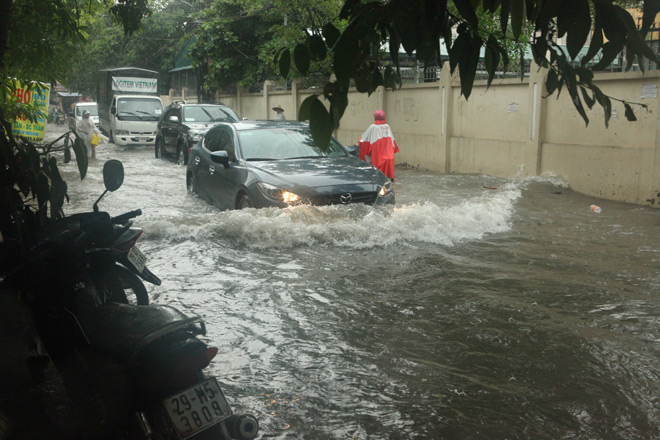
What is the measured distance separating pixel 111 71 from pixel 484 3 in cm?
3103

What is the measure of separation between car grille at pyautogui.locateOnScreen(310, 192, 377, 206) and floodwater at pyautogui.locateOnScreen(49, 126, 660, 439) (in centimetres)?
14

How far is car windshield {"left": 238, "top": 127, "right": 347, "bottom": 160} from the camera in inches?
376

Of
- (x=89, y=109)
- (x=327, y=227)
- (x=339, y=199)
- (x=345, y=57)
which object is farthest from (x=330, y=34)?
(x=89, y=109)

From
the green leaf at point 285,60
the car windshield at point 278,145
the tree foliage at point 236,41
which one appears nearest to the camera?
the green leaf at point 285,60

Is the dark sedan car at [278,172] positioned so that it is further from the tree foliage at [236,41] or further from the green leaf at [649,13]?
the tree foliage at [236,41]

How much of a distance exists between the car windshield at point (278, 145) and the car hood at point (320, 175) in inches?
9.9

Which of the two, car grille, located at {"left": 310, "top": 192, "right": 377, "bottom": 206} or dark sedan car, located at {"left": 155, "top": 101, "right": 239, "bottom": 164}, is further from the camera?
dark sedan car, located at {"left": 155, "top": 101, "right": 239, "bottom": 164}

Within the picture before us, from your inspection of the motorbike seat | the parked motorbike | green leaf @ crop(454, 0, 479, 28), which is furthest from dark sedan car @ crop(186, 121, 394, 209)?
green leaf @ crop(454, 0, 479, 28)

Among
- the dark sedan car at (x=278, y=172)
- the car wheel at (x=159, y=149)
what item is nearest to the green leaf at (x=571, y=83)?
the dark sedan car at (x=278, y=172)

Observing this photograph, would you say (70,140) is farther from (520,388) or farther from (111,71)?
(111,71)

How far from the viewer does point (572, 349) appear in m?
4.72

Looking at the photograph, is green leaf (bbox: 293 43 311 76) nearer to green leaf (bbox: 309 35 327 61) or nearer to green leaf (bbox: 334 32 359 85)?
green leaf (bbox: 309 35 327 61)

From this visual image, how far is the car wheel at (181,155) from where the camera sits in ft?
62.0

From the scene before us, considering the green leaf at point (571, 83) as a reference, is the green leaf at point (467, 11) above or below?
above
